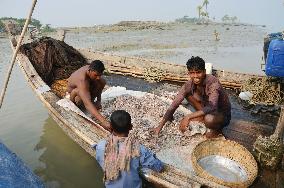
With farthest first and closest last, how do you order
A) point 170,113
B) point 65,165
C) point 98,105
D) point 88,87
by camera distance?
1. point 65,165
2. point 98,105
3. point 88,87
4. point 170,113

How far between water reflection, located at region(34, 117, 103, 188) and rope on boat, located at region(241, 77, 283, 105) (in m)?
3.35

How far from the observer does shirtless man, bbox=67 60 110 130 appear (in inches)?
181

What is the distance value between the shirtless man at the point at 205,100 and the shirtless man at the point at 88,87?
3.36 ft

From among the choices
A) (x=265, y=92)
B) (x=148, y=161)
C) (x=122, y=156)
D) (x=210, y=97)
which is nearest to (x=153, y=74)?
(x=265, y=92)

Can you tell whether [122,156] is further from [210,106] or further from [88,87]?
[88,87]

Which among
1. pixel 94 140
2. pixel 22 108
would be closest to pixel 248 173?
pixel 94 140

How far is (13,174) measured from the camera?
325cm

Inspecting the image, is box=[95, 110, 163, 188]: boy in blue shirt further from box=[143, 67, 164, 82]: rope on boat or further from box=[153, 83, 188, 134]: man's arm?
box=[143, 67, 164, 82]: rope on boat

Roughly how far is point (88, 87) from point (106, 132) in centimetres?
129

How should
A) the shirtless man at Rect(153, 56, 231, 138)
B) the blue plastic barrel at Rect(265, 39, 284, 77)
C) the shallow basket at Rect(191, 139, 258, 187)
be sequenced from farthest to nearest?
1. the blue plastic barrel at Rect(265, 39, 284, 77)
2. the shirtless man at Rect(153, 56, 231, 138)
3. the shallow basket at Rect(191, 139, 258, 187)

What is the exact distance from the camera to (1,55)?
16.5 m

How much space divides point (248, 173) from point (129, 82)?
4250 mm

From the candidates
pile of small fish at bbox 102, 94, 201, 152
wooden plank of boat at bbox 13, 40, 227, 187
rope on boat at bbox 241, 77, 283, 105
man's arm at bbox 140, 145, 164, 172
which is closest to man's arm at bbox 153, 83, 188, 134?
pile of small fish at bbox 102, 94, 201, 152

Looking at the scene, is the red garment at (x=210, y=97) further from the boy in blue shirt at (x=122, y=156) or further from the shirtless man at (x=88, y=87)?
the boy in blue shirt at (x=122, y=156)
